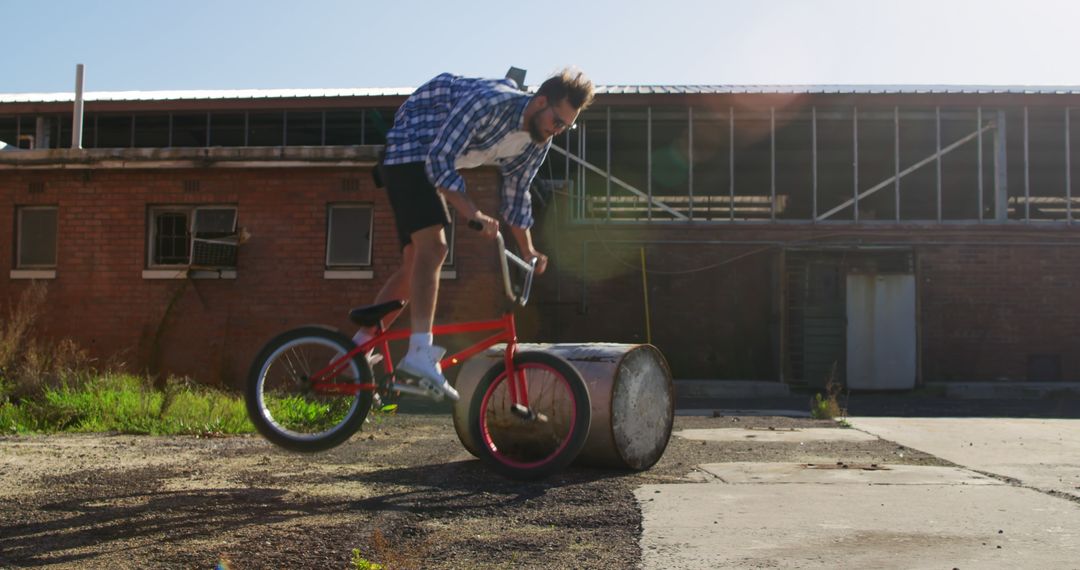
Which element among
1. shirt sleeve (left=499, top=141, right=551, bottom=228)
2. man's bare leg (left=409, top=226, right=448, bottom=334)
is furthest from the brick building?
man's bare leg (left=409, top=226, right=448, bottom=334)

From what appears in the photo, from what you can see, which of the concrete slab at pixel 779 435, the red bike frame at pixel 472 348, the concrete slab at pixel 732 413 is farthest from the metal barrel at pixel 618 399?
the concrete slab at pixel 732 413

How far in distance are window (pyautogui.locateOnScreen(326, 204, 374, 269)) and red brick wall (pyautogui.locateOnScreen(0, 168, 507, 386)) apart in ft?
0.56

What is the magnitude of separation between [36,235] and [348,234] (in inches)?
191

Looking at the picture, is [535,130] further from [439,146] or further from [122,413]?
[122,413]

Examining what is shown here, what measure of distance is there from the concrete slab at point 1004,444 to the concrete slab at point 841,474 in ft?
0.91

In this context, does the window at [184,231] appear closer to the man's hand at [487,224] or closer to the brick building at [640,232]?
the brick building at [640,232]

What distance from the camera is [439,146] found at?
13.5ft

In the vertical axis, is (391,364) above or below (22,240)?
below

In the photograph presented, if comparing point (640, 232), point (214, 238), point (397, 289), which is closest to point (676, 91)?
point (640, 232)

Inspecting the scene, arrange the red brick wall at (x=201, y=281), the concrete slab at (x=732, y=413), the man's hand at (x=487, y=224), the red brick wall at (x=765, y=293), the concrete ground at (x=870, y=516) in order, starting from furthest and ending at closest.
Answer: the red brick wall at (x=765, y=293), the red brick wall at (x=201, y=281), the concrete slab at (x=732, y=413), the man's hand at (x=487, y=224), the concrete ground at (x=870, y=516)

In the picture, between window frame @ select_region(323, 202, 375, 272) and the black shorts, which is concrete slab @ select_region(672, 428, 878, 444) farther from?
window frame @ select_region(323, 202, 375, 272)

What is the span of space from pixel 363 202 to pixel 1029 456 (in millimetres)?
10490

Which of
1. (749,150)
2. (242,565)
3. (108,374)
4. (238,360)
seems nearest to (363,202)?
(238,360)

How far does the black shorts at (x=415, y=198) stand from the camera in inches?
167
